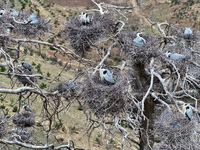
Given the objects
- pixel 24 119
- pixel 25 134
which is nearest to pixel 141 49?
pixel 24 119

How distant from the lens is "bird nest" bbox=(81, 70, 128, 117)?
3.70 metres

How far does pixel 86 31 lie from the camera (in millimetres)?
4797

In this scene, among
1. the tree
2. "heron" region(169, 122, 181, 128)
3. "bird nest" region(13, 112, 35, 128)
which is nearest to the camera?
the tree

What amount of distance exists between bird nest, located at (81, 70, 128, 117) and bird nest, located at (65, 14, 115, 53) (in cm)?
112

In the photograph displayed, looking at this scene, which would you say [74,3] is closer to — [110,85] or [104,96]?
[110,85]

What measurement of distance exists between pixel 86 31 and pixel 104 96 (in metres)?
1.64

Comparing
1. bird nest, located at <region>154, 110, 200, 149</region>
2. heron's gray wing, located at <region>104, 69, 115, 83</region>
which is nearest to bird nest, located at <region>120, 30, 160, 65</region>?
heron's gray wing, located at <region>104, 69, 115, 83</region>

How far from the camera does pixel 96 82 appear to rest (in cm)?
417

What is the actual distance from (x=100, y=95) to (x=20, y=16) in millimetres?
3789

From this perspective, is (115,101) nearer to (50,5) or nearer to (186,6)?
(50,5)

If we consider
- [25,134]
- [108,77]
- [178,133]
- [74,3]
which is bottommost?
[25,134]

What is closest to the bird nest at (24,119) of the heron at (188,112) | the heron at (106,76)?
the heron at (106,76)

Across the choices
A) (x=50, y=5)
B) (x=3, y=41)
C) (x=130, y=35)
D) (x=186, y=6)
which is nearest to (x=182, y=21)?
(x=186, y=6)

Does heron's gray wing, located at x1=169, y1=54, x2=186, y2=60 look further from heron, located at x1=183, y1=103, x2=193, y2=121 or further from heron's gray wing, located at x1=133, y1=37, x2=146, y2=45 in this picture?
heron, located at x1=183, y1=103, x2=193, y2=121
